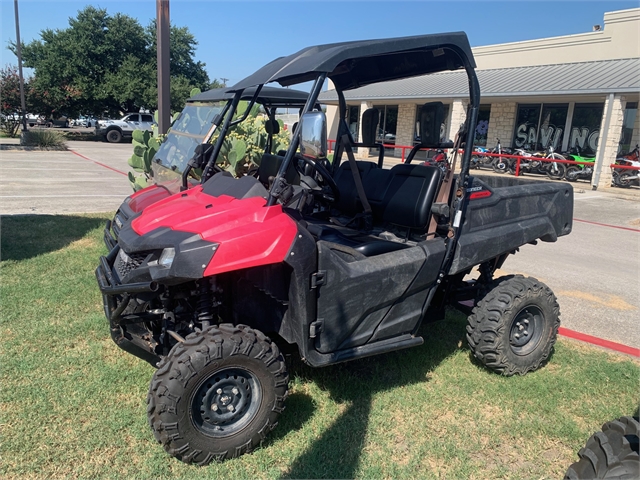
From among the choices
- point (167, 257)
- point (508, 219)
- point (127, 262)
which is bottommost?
point (127, 262)

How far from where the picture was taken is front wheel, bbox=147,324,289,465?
2.50 meters

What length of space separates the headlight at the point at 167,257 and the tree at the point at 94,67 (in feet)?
102

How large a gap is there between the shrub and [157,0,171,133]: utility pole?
17.1 meters

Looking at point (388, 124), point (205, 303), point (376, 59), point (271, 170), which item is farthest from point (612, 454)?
point (388, 124)

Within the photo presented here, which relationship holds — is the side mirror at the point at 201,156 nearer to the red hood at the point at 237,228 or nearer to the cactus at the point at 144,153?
the red hood at the point at 237,228

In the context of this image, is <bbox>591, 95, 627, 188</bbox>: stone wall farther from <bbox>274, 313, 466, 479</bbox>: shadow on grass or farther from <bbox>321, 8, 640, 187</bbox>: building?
<bbox>274, 313, 466, 479</bbox>: shadow on grass

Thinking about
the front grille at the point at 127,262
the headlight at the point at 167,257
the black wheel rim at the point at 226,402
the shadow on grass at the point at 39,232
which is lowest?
the shadow on grass at the point at 39,232

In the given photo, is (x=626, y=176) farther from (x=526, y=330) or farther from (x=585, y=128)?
(x=526, y=330)

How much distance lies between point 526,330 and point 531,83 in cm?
1729

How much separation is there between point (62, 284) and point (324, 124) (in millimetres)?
3529

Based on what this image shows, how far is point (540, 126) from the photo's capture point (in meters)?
20.7

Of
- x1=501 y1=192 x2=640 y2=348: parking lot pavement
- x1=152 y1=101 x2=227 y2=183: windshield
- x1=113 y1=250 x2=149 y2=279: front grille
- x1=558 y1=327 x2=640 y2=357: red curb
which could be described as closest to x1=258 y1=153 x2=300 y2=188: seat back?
x1=113 y1=250 x2=149 y2=279: front grille

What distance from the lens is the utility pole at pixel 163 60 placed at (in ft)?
23.4

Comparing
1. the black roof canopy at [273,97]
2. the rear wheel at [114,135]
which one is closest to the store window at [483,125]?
the black roof canopy at [273,97]
